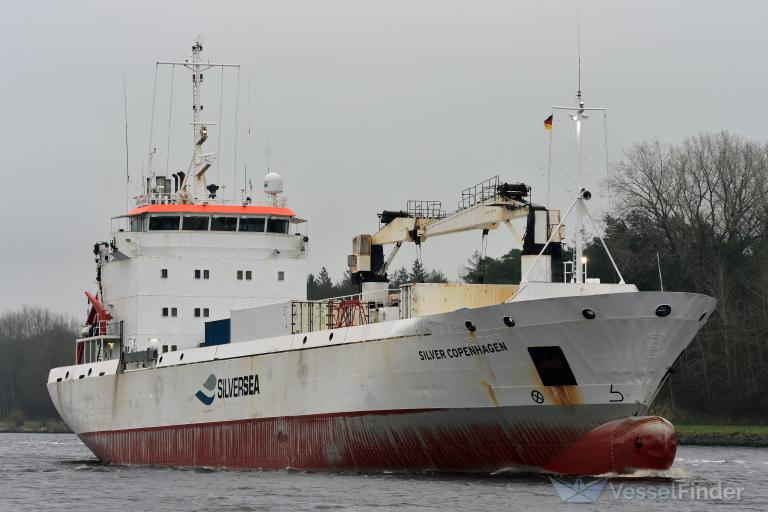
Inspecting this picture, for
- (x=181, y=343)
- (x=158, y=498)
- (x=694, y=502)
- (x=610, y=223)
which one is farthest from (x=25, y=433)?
(x=694, y=502)

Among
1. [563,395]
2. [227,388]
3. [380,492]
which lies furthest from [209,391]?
[563,395]

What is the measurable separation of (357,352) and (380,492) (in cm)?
533

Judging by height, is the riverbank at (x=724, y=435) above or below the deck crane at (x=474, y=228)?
below

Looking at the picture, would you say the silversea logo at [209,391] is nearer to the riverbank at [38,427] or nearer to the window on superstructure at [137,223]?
the window on superstructure at [137,223]

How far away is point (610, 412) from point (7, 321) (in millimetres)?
106073

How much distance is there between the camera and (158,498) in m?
30.2

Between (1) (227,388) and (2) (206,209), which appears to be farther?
(2) (206,209)

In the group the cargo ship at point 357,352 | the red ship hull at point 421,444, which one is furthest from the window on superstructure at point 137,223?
the red ship hull at point 421,444

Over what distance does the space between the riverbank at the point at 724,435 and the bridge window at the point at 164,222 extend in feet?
73.6

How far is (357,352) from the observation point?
3353 cm

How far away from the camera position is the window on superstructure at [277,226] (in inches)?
1746

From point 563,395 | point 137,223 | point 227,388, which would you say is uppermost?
point 137,223

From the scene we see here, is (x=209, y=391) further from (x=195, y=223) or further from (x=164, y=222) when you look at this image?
(x=164, y=222)

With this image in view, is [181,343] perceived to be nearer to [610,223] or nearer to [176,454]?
[176,454]
